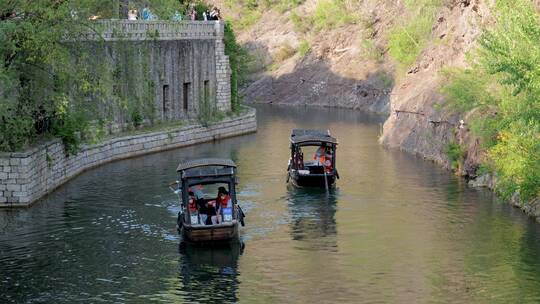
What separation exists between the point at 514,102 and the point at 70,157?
1941 cm

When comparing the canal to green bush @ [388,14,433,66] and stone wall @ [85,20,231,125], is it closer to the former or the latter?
stone wall @ [85,20,231,125]

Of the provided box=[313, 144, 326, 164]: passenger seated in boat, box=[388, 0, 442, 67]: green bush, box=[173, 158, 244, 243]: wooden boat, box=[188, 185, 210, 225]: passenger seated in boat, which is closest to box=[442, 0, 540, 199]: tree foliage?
box=[313, 144, 326, 164]: passenger seated in boat

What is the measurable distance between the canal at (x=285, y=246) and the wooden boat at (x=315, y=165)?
67 centimetres

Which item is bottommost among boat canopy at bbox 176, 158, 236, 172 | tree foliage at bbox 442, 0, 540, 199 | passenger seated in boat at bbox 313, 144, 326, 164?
passenger seated in boat at bbox 313, 144, 326, 164

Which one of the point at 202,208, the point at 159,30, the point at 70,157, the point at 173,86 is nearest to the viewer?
the point at 202,208

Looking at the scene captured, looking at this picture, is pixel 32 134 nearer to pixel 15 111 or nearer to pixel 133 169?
pixel 15 111

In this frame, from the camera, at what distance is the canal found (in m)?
38.5

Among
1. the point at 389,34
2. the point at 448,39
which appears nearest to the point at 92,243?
the point at 448,39

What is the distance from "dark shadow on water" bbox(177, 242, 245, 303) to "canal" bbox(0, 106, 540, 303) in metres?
0.06

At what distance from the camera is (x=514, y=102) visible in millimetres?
52500

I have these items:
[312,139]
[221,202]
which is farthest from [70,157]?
[221,202]

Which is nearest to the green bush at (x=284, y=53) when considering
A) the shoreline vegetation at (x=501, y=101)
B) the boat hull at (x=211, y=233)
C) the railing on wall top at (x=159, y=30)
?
the shoreline vegetation at (x=501, y=101)

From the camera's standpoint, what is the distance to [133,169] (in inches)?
2494

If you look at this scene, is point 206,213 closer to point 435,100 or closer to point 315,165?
point 315,165
